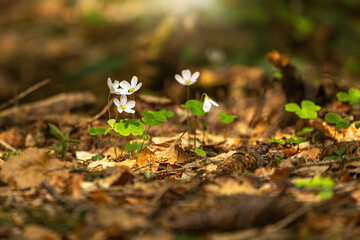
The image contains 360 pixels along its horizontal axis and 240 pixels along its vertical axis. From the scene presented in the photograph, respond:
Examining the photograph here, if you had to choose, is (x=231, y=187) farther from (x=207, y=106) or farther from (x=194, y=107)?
(x=194, y=107)

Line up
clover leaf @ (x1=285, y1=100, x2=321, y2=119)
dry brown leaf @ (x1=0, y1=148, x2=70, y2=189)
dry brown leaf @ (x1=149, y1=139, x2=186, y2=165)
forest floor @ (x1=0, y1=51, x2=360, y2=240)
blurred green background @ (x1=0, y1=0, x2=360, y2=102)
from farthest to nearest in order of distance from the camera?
blurred green background @ (x1=0, y1=0, x2=360, y2=102) → clover leaf @ (x1=285, y1=100, x2=321, y2=119) → dry brown leaf @ (x1=149, y1=139, x2=186, y2=165) → dry brown leaf @ (x1=0, y1=148, x2=70, y2=189) → forest floor @ (x1=0, y1=51, x2=360, y2=240)

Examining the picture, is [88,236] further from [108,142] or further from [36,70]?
[36,70]

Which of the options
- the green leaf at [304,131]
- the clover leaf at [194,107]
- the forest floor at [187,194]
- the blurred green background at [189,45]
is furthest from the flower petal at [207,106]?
the blurred green background at [189,45]

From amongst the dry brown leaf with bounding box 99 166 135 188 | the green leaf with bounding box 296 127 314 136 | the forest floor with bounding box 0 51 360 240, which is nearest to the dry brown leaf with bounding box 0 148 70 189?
the forest floor with bounding box 0 51 360 240

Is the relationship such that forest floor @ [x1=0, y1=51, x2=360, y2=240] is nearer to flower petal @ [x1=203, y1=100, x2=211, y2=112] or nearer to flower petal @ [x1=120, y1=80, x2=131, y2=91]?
flower petal @ [x1=203, y1=100, x2=211, y2=112]

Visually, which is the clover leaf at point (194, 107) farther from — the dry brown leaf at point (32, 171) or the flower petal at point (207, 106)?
the dry brown leaf at point (32, 171)

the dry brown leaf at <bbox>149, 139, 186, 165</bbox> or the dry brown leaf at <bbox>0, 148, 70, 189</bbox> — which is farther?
the dry brown leaf at <bbox>149, 139, 186, 165</bbox>

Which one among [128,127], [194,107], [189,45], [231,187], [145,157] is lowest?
[231,187]

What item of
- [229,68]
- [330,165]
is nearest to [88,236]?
[330,165]

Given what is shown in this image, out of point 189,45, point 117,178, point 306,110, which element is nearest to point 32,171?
point 117,178
